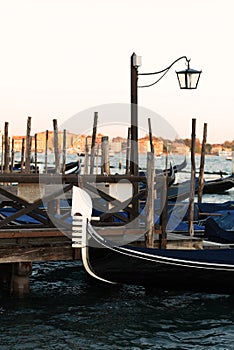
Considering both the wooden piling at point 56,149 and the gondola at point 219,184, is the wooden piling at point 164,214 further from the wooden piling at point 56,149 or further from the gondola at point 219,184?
the gondola at point 219,184

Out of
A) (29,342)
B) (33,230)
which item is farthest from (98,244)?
(29,342)

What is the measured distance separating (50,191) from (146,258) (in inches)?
61.6

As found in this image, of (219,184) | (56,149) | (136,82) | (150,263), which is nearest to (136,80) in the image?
(136,82)

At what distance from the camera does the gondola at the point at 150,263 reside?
6.78 metres

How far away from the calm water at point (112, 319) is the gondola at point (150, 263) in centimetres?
28

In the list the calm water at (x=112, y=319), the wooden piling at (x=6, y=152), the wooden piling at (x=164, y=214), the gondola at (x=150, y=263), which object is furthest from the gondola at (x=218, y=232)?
the wooden piling at (x=6, y=152)

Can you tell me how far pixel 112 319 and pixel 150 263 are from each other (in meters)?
0.74

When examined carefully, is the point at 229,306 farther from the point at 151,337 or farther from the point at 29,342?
the point at 29,342

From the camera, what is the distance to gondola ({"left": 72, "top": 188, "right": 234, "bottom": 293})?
678cm

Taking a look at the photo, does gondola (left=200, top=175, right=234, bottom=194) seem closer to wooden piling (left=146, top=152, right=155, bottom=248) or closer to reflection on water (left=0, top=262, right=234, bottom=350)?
reflection on water (left=0, top=262, right=234, bottom=350)

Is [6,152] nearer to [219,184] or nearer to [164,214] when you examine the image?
[164,214]

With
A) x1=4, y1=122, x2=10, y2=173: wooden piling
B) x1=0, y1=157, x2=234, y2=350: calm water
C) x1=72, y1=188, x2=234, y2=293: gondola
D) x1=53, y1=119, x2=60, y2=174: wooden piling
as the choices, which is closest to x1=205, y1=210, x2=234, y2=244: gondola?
x1=0, y1=157, x2=234, y2=350: calm water

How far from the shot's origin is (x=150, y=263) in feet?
23.3

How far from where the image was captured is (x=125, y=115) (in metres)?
8.27
